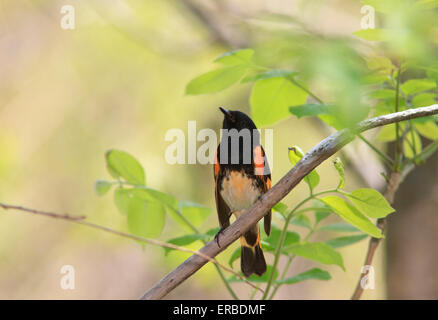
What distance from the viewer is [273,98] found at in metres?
1.73

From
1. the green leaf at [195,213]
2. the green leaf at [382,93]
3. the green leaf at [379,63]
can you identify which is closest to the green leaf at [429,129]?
the green leaf at [382,93]

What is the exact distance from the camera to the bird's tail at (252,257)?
2.02 metres

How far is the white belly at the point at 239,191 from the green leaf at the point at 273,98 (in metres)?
0.81

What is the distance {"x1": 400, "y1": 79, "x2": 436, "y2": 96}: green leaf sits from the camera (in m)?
1.56

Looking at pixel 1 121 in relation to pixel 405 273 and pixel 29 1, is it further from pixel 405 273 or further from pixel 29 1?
pixel 405 273

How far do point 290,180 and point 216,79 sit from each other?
483 millimetres

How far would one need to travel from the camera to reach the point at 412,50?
88 centimetres

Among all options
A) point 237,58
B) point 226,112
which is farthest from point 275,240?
point 226,112

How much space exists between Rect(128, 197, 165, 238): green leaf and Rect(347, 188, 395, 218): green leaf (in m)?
0.72

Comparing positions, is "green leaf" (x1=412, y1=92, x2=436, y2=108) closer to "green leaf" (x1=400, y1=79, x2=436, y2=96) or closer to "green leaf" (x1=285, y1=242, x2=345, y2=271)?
"green leaf" (x1=400, y1=79, x2=436, y2=96)

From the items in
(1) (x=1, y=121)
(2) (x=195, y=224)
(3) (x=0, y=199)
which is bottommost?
(2) (x=195, y=224)

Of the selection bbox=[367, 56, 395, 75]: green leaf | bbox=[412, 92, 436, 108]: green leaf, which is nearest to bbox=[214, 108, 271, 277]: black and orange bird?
bbox=[412, 92, 436, 108]: green leaf
